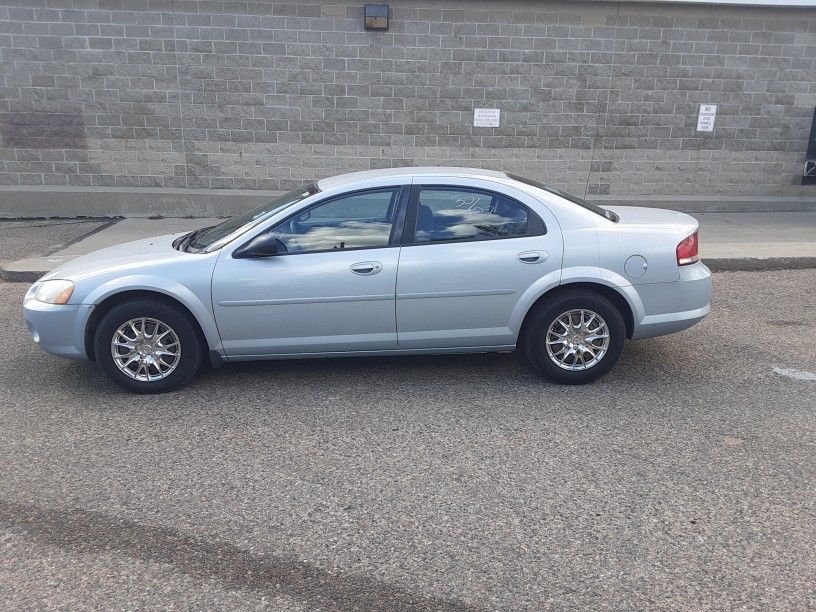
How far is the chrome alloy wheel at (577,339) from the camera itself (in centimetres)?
500

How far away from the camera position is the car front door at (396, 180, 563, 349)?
4.87 metres

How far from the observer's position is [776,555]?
310cm

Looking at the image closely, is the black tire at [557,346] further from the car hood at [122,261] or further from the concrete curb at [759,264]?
the concrete curb at [759,264]

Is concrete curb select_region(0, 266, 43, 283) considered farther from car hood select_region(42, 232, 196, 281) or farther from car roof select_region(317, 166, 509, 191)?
car roof select_region(317, 166, 509, 191)

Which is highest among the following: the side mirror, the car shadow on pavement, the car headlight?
the side mirror

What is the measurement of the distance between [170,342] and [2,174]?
9024 mm

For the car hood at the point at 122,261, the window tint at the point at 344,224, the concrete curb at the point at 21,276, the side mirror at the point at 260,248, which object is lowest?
the concrete curb at the point at 21,276

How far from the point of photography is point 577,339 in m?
5.02

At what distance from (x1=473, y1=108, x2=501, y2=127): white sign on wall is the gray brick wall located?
4.6 inches

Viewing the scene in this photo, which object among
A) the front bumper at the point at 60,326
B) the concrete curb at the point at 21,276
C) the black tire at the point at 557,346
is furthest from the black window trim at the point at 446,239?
the concrete curb at the point at 21,276

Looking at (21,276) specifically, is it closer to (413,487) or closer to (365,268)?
(365,268)

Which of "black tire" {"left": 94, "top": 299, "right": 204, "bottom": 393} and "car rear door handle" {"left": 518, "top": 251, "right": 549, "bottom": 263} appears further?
"car rear door handle" {"left": 518, "top": 251, "right": 549, "bottom": 263}

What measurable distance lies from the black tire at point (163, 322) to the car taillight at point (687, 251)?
3.47m

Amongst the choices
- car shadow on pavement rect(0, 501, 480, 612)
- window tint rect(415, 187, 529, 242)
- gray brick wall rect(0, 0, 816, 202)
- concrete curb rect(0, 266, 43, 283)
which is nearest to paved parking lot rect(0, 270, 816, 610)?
car shadow on pavement rect(0, 501, 480, 612)
